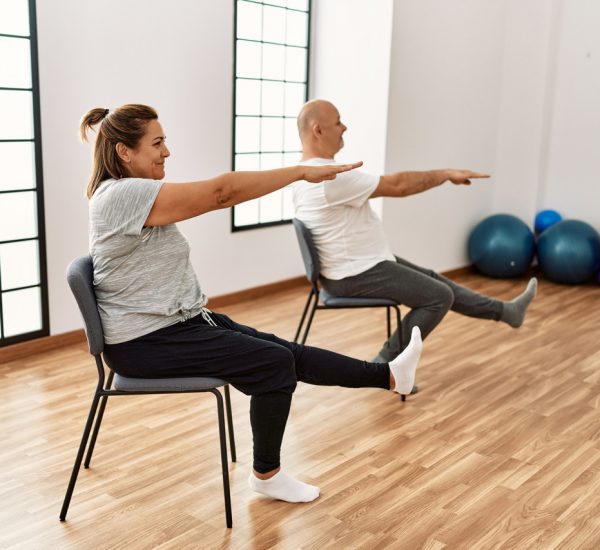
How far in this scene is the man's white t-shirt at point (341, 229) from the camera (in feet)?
10.5

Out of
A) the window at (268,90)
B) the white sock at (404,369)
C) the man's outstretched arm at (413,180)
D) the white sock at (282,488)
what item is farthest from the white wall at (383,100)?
the white sock at (404,369)

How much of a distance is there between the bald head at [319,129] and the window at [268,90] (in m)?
1.54

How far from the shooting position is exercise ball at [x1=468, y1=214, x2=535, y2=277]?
219 inches

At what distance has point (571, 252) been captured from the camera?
5363 mm

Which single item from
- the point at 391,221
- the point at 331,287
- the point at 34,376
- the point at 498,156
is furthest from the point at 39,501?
the point at 498,156

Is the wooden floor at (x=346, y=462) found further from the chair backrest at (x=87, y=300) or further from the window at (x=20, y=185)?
the chair backrest at (x=87, y=300)

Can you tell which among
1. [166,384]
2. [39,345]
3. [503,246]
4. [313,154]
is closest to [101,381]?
[166,384]

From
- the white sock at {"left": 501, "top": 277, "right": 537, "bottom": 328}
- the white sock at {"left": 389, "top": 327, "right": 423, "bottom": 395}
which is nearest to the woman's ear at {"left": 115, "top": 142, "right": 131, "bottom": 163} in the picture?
the white sock at {"left": 389, "top": 327, "right": 423, "bottom": 395}

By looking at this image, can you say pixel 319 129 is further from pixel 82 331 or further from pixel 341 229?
pixel 82 331

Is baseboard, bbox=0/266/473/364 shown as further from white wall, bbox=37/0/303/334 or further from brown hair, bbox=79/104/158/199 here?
brown hair, bbox=79/104/158/199

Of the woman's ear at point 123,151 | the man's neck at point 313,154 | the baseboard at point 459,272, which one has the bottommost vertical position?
the baseboard at point 459,272

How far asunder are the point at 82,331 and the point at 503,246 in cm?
303

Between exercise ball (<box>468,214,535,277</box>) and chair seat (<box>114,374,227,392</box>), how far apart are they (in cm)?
380

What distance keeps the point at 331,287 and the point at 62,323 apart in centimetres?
144
